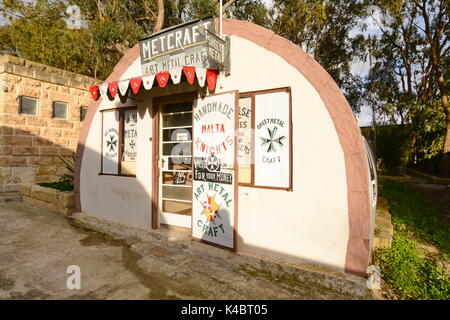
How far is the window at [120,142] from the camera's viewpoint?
541 cm

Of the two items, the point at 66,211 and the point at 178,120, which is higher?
the point at 178,120

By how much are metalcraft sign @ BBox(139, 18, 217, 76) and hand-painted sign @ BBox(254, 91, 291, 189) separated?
124cm

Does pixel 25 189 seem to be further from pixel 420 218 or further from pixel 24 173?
pixel 420 218

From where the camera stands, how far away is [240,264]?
383 cm

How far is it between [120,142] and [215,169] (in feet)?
8.57

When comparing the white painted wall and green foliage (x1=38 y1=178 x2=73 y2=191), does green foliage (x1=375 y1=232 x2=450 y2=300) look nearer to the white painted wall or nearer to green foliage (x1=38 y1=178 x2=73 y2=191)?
the white painted wall

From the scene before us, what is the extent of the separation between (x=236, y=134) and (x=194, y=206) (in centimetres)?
150

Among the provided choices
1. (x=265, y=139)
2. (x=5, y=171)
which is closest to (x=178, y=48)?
(x=265, y=139)

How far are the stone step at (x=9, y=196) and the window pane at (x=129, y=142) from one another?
179 inches

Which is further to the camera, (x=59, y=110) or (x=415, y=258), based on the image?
(x=59, y=110)

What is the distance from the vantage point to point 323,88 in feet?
11.2

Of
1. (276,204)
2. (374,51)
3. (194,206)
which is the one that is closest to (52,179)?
(194,206)

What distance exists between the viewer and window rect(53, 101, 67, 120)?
846 cm

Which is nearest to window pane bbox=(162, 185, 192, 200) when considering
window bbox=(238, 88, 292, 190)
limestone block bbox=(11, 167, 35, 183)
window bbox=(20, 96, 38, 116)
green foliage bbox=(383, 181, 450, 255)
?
window bbox=(238, 88, 292, 190)
